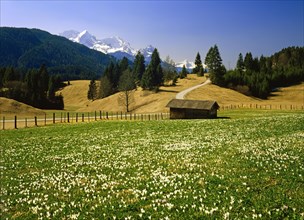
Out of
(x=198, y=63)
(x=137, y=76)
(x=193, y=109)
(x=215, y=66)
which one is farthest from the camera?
(x=198, y=63)

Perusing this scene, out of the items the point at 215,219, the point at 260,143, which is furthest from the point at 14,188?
the point at 260,143

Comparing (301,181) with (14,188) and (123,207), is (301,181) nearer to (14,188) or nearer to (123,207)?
(123,207)

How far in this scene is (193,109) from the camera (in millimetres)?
68688

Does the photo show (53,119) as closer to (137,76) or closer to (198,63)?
(137,76)

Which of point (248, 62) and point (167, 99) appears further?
point (248, 62)

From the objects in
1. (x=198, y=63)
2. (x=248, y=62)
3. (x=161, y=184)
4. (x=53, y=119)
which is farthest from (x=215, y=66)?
(x=161, y=184)

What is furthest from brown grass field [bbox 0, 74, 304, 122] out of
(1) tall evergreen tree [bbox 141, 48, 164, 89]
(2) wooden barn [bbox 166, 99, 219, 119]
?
(2) wooden barn [bbox 166, 99, 219, 119]

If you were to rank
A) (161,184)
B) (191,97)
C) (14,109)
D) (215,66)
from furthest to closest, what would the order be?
(215,66) → (191,97) → (14,109) → (161,184)

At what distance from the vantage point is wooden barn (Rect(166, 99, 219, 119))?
66400 mm

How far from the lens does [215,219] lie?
8859 millimetres

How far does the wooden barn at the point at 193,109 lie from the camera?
6640cm

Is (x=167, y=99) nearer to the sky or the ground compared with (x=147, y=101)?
nearer to the sky

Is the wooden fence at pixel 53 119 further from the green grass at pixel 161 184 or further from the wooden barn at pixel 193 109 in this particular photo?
the green grass at pixel 161 184

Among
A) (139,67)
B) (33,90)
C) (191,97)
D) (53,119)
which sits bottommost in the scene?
(53,119)
